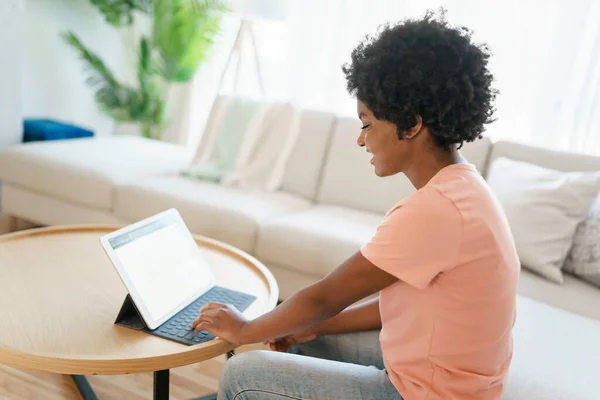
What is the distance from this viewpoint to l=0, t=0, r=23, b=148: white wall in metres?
2.94

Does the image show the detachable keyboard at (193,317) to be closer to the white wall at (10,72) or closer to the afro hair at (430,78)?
the afro hair at (430,78)

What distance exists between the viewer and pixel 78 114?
4.15 meters

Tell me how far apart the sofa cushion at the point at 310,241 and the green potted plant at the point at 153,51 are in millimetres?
1957

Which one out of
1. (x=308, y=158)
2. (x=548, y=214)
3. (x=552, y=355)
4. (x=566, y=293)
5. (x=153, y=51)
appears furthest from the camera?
(x=153, y=51)

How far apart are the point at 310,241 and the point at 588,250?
3.08 ft

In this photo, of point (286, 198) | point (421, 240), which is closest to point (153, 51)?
point (286, 198)

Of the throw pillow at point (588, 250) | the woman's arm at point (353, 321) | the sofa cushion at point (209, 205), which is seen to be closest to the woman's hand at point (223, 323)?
the woman's arm at point (353, 321)

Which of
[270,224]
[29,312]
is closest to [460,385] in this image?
[29,312]

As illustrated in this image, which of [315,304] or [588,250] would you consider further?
[588,250]

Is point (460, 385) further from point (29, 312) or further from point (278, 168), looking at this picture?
point (278, 168)

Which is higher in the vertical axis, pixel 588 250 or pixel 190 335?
pixel 588 250

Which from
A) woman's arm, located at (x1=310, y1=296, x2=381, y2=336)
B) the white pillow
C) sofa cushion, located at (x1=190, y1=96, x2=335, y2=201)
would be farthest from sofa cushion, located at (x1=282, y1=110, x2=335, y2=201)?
woman's arm, located at (x1=310, y1=296, x2=381, y2=336)

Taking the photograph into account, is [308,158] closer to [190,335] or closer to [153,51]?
[190,335]

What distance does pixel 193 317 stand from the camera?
1.25 m
